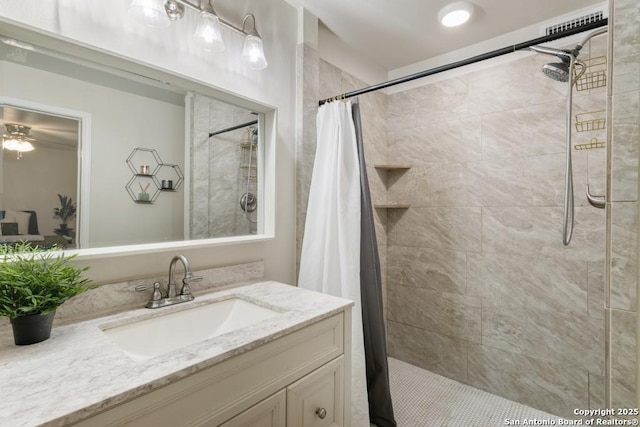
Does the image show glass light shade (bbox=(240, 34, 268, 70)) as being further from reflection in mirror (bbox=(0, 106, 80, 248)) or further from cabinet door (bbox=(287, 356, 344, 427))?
cabinet door (bbox=(287, 356, 344, 427))

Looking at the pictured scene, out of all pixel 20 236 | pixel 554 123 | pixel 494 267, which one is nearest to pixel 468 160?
pixel 554 123

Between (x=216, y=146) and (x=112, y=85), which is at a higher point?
(x=112, y=85)

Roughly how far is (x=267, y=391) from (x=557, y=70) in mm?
1942

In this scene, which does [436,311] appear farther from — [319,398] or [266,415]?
[266,415]

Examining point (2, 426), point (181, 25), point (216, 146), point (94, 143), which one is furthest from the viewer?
point (216, 146)

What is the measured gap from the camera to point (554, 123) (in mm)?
1846

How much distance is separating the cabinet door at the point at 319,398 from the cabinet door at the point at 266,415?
3 cm

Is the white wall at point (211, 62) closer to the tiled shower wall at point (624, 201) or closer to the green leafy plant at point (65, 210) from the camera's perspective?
the green leafy plant at point (65, 210)

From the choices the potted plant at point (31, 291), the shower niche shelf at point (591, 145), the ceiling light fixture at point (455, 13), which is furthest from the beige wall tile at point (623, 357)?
the ceiling light fixture at point (455, 13)

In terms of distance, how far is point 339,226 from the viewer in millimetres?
1608

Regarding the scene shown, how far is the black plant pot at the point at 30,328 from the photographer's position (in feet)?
2.66

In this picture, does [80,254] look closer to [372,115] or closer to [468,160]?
[372,115]

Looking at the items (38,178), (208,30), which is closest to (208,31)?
(208,30)

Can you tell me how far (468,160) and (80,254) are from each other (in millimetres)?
2277
